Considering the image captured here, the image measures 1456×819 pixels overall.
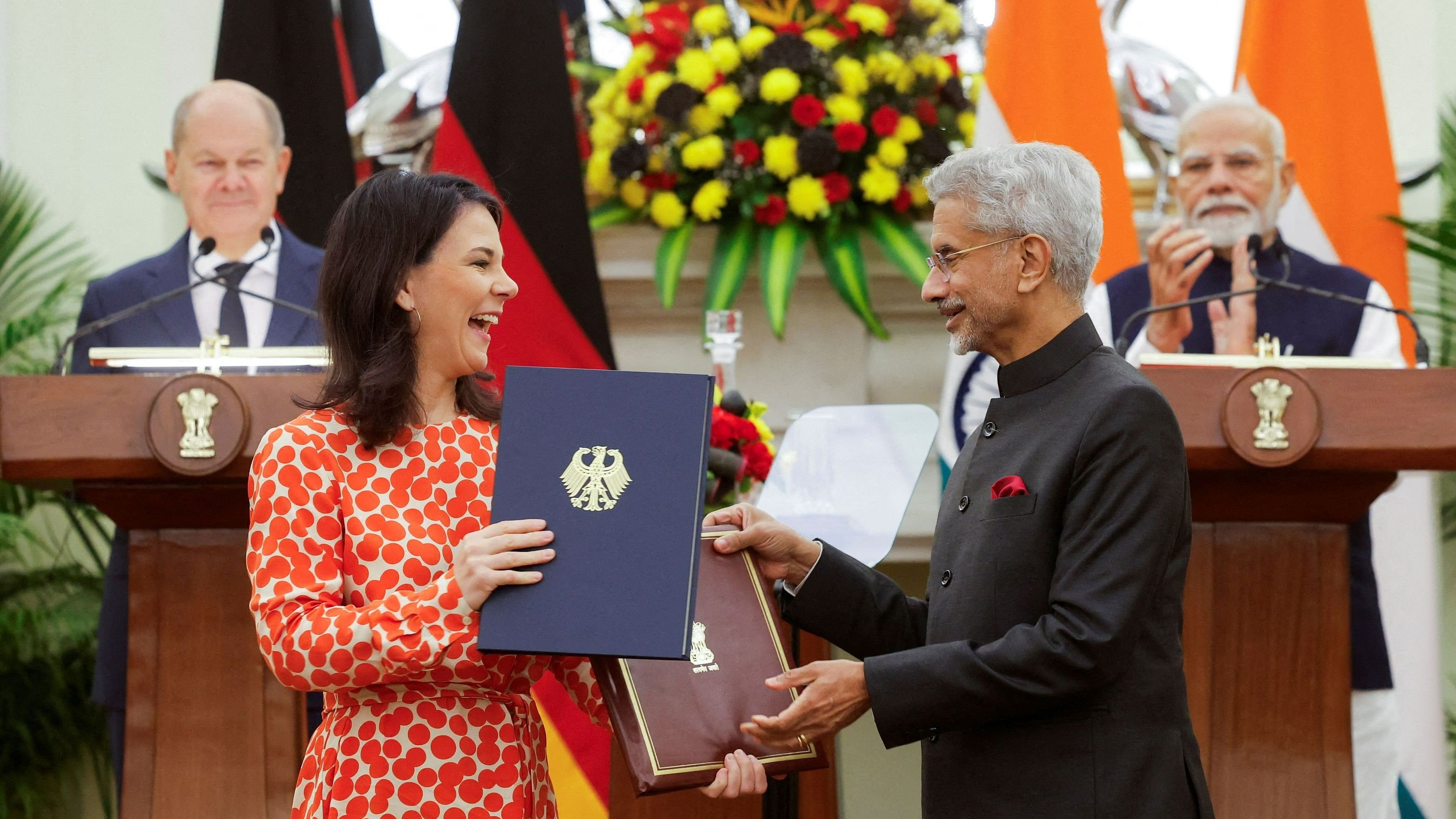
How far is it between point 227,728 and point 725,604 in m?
1.20

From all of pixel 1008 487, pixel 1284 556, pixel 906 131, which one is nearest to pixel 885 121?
pixel 906 131

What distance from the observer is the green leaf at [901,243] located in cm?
383

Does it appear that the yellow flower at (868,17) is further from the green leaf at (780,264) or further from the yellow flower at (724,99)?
the green leaf at (780,264)

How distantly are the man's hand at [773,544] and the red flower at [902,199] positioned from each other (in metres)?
1.89

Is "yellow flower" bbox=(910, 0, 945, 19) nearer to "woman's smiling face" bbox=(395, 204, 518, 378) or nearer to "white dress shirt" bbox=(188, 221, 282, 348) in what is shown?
"white dress shirt" bbox=(188, 221, 282, 348)

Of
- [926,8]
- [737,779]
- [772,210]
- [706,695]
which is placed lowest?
[737,779]

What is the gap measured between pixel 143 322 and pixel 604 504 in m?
2.18

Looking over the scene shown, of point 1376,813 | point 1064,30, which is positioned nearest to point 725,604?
point 1376,813

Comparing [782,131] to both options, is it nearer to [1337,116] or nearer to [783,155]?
[783,155]

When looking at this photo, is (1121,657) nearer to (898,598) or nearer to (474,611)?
(898,598)

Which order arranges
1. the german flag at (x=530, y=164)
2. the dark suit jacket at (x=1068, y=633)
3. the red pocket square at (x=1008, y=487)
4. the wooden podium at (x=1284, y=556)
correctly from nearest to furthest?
the dark suit jacket at (x=1068, y=633), the red pocket square at (x=1008, y=487), the wooden podium at (x=1284, y=556), the german flag at (x=530, y=164)

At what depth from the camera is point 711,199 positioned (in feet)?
12.5

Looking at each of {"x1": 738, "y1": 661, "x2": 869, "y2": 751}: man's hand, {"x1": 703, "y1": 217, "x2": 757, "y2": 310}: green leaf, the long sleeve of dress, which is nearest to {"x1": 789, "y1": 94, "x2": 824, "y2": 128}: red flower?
{"x1": 703, "y1": 217, "x2": 757, "y2": 310}: green leaf

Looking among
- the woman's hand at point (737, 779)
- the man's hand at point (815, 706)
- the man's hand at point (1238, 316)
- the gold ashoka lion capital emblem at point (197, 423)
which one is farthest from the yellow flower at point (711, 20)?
the woman's hand at point (737, 779)
